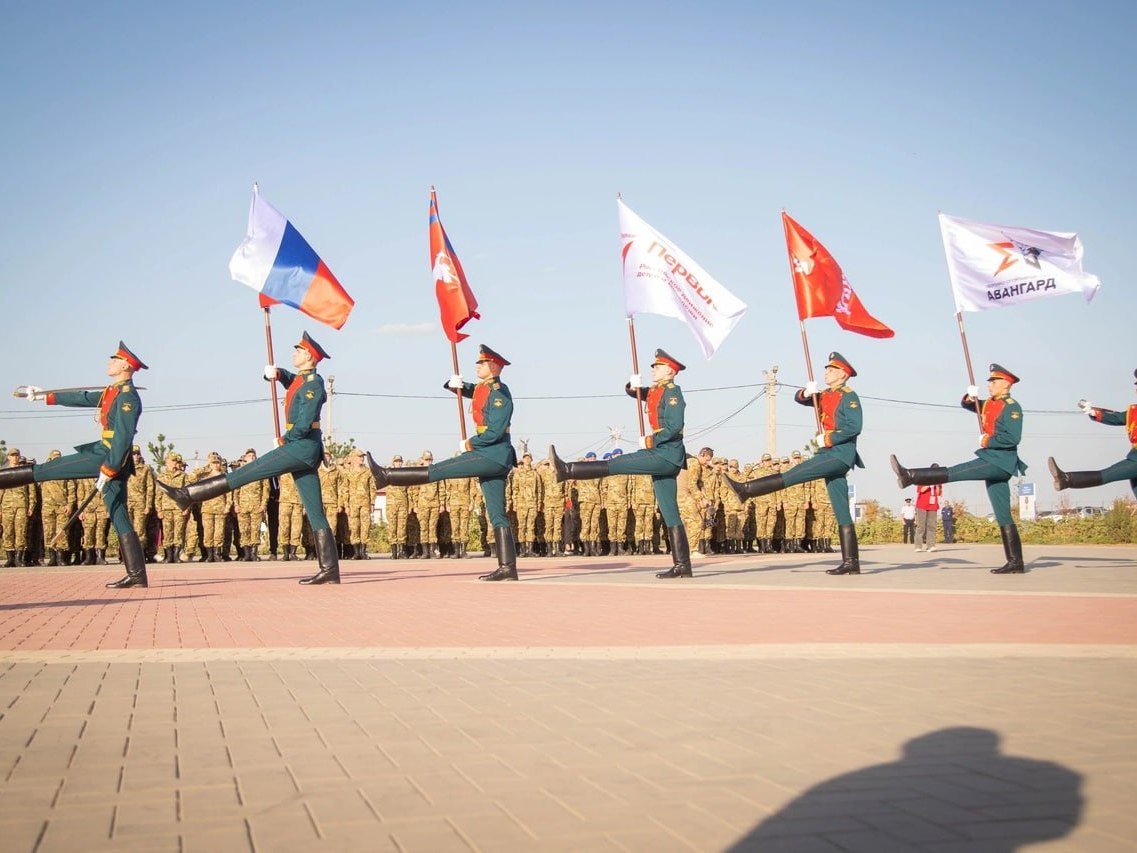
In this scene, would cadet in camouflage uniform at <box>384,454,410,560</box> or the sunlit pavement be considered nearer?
the sunlit pavement

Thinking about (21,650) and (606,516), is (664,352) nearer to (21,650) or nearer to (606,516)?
(21,650)

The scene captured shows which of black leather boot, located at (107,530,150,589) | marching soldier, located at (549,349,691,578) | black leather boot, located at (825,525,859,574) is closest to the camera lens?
black leather boot, located at (107,530,150,589)

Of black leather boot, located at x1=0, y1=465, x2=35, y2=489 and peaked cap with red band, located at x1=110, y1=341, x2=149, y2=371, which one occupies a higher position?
peaked cap with red band, located at x1=110, y1=341, x2=149, y2=371

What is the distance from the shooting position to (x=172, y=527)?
80.2 feet

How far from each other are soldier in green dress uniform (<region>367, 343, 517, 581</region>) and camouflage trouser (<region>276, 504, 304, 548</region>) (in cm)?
1039

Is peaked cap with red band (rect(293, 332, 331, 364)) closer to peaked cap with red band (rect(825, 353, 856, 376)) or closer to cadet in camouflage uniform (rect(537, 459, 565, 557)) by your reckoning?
peaked cap with red band (rect(825, 353, 856, 376))

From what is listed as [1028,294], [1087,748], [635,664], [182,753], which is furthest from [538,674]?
[1028,294]

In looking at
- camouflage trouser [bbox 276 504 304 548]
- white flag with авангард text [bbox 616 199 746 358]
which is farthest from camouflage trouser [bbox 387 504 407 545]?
white flag with авангард text [bbox 616 199 746 358]

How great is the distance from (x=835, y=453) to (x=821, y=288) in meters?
2.86

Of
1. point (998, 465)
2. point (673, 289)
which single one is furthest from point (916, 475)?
point (673, 289)

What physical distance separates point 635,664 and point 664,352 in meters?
8.21

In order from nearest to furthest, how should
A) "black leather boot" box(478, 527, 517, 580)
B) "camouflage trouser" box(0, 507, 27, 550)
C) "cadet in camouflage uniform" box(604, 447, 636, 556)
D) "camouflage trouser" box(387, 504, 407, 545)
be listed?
"black leather boot" box(478, 527, 517, 580), "camouflage trouser" box(0, 507, 27, 550), "camouflage trouser" box(387, 504, 407, 545), "cadet in camouflage uniform" box(604, 447, 636, 556)

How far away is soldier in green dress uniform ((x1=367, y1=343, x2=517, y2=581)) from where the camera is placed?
47.0 ft

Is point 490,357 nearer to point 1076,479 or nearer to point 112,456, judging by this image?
point 112,456
